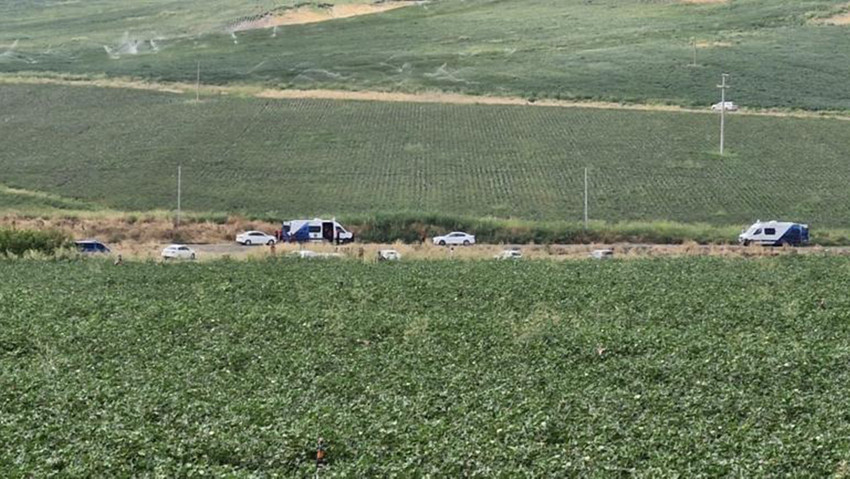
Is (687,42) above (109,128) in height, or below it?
above

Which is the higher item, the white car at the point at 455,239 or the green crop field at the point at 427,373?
the green crop field at the point at 427,373

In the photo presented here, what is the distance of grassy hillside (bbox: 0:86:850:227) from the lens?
52031mm

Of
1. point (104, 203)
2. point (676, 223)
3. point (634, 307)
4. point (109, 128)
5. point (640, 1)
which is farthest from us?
point (640, 1)

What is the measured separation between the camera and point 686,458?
1328 cm

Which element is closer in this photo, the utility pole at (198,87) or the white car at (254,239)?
the white car at (254,239)

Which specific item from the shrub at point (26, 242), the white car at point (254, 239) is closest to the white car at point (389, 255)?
the white car at point (254, 239)

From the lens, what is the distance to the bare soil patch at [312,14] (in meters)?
118

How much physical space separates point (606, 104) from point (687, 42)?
2568cm

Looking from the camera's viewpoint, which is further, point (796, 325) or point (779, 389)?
point (796, 325)

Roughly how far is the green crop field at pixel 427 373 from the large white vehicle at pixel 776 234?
566 inches

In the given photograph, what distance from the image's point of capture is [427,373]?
17922mm

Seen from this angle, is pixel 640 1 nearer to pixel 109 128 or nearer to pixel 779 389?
pixel 109 128

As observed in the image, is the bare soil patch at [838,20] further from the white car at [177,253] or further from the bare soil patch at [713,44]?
the white car at [177,253]

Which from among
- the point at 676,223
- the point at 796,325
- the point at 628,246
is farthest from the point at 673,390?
the point at 676,223
